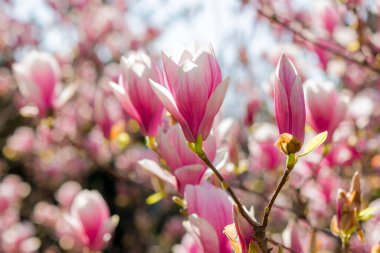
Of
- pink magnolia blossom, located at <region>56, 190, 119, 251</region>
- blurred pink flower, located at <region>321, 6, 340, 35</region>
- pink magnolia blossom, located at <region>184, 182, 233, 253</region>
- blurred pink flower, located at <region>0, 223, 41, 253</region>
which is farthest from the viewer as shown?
blurred pink flower, located at <region>0, 223, 41, 253</region>

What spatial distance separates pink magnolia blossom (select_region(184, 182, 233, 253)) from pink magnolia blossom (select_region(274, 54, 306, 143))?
180mm

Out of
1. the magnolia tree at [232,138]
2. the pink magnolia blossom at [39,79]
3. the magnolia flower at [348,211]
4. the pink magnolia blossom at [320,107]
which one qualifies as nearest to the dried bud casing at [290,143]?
the magnolia tree at [232,138]

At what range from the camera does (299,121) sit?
0.70 meters

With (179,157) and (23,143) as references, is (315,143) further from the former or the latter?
(23,143)

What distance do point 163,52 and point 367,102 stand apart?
1140mm

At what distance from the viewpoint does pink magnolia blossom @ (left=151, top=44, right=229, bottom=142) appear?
723 mm

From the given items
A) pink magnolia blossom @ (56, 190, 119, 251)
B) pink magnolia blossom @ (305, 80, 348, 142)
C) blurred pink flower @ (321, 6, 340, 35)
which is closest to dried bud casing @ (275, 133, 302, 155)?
pink magnolia blossom @ (305, 80, 348, 142)

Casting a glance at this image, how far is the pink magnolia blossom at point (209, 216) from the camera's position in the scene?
0.78m

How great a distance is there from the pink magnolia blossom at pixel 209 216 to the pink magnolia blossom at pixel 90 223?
1.41 ft

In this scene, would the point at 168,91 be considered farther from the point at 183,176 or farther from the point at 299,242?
the point at 299,242

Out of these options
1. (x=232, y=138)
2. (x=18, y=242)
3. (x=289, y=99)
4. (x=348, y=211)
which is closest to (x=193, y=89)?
(x=289, y=99)

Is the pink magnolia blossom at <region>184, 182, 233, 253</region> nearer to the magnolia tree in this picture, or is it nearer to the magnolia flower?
the magnolia tree

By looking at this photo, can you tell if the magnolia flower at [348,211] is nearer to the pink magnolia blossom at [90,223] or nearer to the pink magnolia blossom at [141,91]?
the pink magnolia blossom at [141,91]

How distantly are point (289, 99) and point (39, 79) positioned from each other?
1.03m
